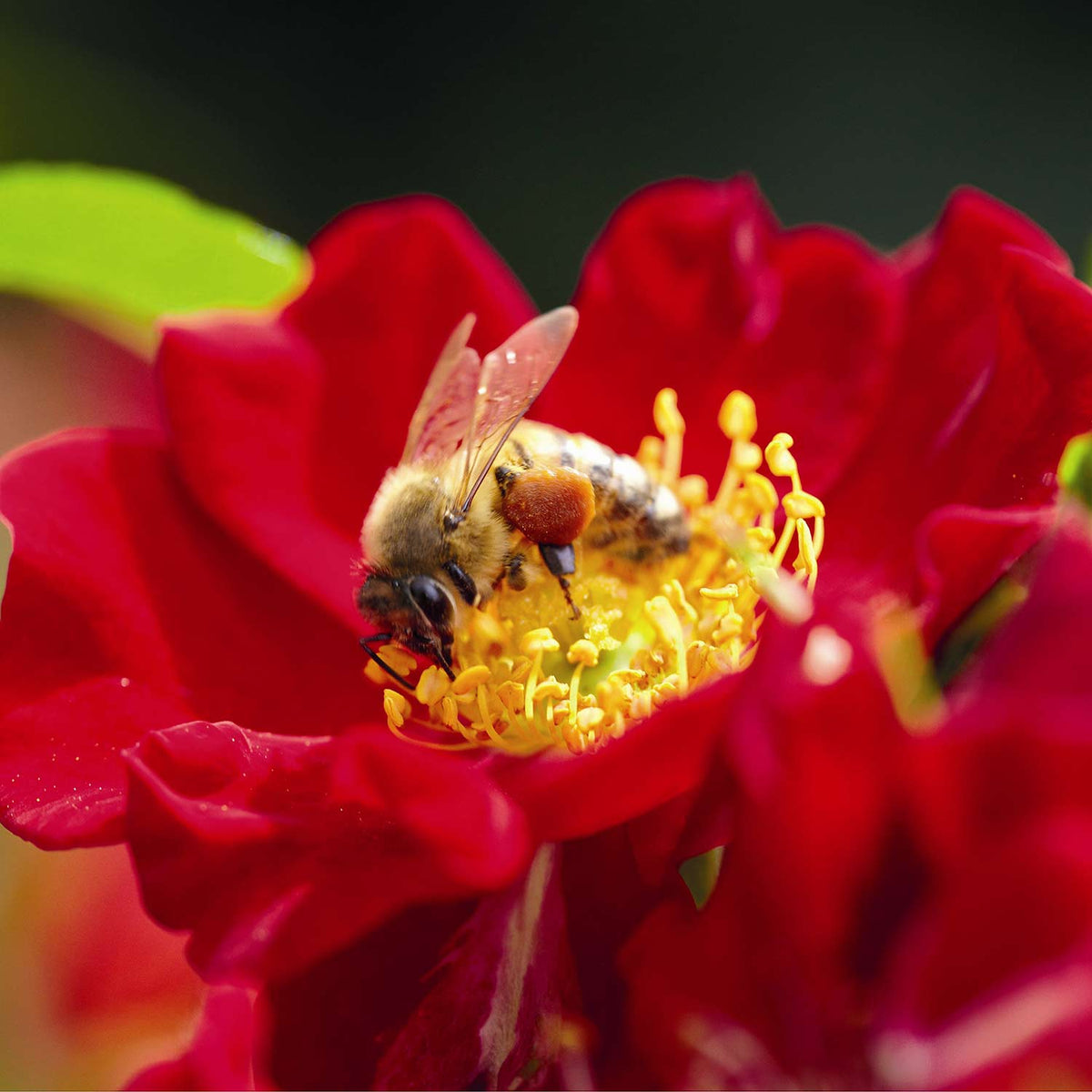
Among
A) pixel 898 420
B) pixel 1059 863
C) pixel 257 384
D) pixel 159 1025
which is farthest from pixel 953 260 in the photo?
pixel 159 1025

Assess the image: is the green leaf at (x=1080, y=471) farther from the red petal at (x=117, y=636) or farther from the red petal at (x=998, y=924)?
the red petal at (x=117, y=636)

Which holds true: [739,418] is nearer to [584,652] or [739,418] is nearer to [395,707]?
[584,652]

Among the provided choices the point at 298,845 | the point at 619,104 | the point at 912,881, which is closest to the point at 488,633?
the point at 298,845

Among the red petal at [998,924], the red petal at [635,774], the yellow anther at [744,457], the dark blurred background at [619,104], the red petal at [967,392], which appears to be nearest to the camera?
the red petal at [998,924]

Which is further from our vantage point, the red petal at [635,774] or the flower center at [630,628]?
the flower center at [630,628]

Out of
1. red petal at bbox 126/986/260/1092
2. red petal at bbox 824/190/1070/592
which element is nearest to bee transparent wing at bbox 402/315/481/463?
red petal at bbox 824/190/1070/592

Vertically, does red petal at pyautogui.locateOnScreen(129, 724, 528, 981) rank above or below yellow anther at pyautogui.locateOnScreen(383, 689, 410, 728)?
above

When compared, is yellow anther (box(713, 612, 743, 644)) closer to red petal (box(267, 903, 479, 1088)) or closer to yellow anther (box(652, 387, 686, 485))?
yellow anther (box(652, 387, 686, 485))

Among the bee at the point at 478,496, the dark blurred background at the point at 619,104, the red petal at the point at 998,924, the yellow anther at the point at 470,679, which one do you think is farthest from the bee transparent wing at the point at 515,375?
the dark blurred background at the point at 619,104
